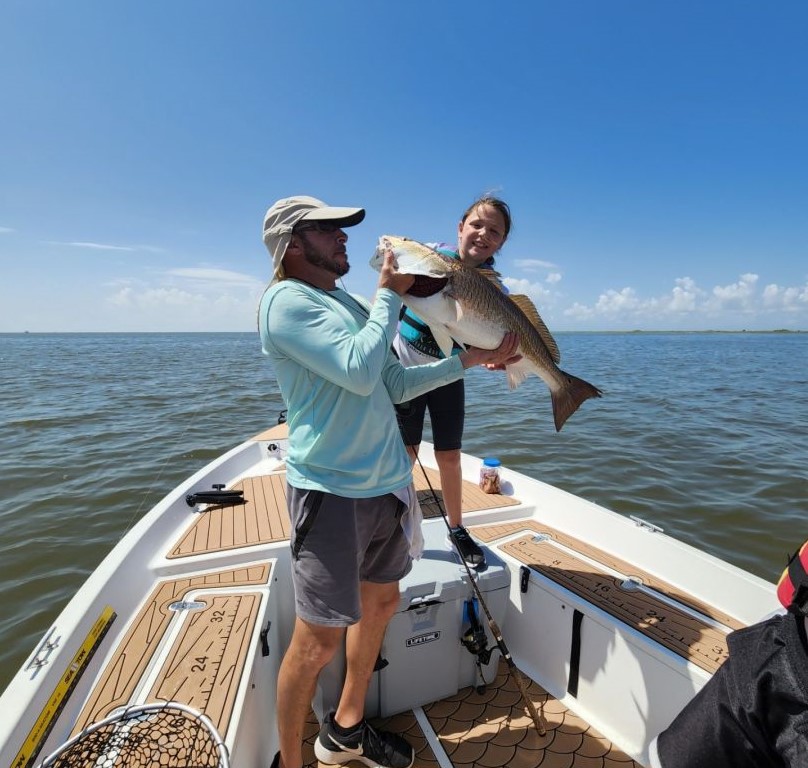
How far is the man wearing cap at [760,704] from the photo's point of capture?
3.89 feet

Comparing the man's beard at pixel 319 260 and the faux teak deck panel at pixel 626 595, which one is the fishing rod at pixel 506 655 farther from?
the man's beard at pixel 319 260

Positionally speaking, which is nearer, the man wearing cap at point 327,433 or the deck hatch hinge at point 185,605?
the man wearing cap at point 327,433

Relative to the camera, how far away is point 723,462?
8906 mm

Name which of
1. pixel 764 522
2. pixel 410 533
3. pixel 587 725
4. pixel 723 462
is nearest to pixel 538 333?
pixel 410 533

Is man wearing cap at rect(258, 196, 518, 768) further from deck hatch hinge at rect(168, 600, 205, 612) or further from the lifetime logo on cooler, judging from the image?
deck hatch hinge at rect(168, 600, 205, 612)

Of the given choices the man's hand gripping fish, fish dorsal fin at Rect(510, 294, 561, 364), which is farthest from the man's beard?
fish dorsal fin at Rect(510, 294, 561, 364)

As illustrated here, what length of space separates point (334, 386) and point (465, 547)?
6.06 feet

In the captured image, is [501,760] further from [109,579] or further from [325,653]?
[109,579]

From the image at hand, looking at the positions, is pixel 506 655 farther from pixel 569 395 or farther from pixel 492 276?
pixel 492 276

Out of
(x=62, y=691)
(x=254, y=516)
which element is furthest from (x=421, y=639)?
(x=254, y=516)

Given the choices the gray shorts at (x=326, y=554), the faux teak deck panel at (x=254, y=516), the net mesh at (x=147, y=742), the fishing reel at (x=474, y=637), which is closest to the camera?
the net mesh at (x=147, y=742)

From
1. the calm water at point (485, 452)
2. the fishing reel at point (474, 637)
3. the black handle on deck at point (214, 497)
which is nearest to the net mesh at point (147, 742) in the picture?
the fishing reel at point (474, 637)

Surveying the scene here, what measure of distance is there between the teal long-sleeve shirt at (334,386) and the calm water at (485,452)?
4621 mm

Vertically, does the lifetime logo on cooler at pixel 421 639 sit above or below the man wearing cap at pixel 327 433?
below
